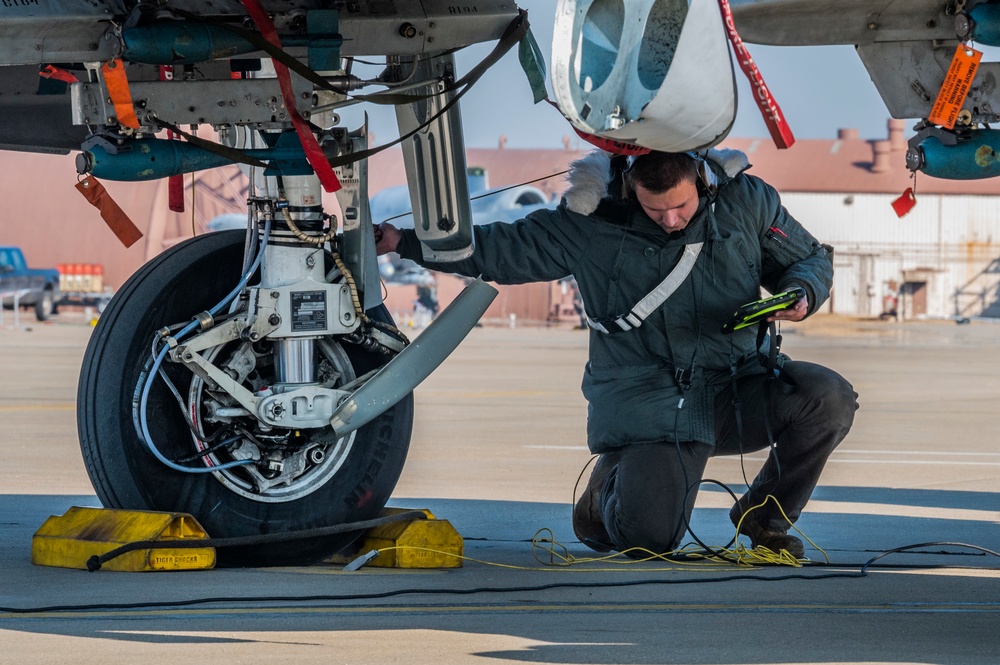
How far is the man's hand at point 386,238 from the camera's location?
4852 mm

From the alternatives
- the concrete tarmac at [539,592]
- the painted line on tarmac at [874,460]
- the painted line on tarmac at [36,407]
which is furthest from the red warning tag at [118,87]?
the painted line on tarmac at [36,407]

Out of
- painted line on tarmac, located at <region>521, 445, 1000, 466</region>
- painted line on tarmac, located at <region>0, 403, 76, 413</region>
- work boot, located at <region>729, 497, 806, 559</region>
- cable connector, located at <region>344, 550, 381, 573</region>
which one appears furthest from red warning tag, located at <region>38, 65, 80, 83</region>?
painted line on tarmac, located at <region>0, 403, 76, 413</region>

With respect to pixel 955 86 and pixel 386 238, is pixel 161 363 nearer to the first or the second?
pixel 386 238

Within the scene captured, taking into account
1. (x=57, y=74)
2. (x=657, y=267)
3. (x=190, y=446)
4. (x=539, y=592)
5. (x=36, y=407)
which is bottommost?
(x=539, y=592)

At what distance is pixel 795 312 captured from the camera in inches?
186

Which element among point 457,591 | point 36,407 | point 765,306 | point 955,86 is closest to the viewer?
point 457,591

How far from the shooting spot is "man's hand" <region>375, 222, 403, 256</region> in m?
4.85

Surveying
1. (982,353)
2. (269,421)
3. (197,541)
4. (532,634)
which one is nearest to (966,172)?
(532,634)

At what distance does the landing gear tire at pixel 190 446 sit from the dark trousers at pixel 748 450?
2.92ft

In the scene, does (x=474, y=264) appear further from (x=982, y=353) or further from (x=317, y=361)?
(x=982, y=353)

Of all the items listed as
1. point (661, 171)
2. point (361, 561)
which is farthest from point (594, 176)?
point (361, 561)

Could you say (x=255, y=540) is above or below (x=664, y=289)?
below

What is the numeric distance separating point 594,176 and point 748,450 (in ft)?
4.04

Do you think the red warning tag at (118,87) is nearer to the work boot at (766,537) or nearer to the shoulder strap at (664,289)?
the shoulder strap at (664,289)
